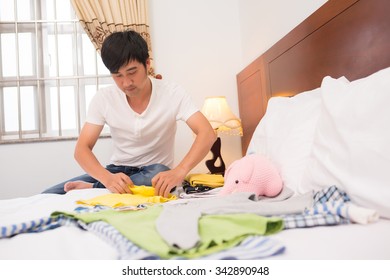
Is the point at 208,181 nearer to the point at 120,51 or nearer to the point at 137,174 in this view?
the point at 137,174

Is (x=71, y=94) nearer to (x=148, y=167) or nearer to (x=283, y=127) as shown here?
(x=148, y=167)

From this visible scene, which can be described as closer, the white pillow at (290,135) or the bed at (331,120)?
the bed at (331,120)

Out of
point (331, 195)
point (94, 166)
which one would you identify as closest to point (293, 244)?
point (331, 195)

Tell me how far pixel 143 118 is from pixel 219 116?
750 mm

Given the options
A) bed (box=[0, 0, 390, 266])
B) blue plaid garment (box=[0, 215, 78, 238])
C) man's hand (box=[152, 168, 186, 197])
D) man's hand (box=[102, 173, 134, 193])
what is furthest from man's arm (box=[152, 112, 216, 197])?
blue plaid garment (box=[0, 215, 78, 238])

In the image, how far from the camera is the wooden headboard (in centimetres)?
104

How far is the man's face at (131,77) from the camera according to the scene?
1502mm

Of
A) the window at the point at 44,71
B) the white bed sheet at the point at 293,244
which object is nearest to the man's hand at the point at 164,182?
the white bed sheet at the point at 293,244

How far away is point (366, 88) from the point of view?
79 cm

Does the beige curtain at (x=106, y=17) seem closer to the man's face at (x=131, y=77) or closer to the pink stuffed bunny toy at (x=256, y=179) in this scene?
the man's face at (x=131, y=77)

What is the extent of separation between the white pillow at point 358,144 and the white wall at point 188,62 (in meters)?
1.81

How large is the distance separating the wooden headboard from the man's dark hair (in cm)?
77

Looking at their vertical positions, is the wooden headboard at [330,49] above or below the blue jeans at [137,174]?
above

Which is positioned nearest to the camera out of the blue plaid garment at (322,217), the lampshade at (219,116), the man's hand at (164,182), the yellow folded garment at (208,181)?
the blue plaid garment at (322,217)
